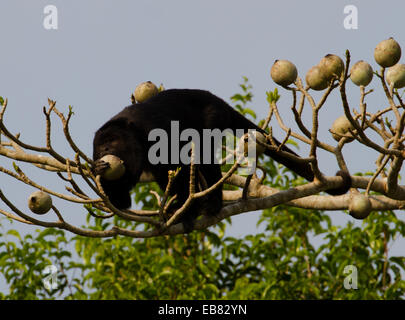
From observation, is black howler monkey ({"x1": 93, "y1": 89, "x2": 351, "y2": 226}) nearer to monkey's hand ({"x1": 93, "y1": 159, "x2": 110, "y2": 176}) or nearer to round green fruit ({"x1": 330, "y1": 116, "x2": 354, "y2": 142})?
round green fruit ({"x1": 330, "y1": 116, "x2": 354, "y2": 142})

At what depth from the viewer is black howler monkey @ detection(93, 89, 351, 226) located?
4871 millimetres

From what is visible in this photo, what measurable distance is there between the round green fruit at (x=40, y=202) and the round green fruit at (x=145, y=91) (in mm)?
2074

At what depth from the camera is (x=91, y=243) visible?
7379 mm

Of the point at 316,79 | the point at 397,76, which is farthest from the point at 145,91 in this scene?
the point at 397,76

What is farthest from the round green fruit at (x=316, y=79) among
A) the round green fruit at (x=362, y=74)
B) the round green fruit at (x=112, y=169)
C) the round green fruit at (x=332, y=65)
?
the round green fruit at (x=112, y=169)

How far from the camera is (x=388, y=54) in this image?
4.25 metres

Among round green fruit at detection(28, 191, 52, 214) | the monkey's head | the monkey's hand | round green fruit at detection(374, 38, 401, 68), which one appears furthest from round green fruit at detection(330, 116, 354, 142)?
round green fruit at detection(28, 191, 52, 214)

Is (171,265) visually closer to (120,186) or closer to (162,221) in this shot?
(120,186)

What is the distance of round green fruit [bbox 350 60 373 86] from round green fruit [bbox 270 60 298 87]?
37cm

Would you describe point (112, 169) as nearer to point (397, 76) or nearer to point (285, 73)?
point (285, 73)
